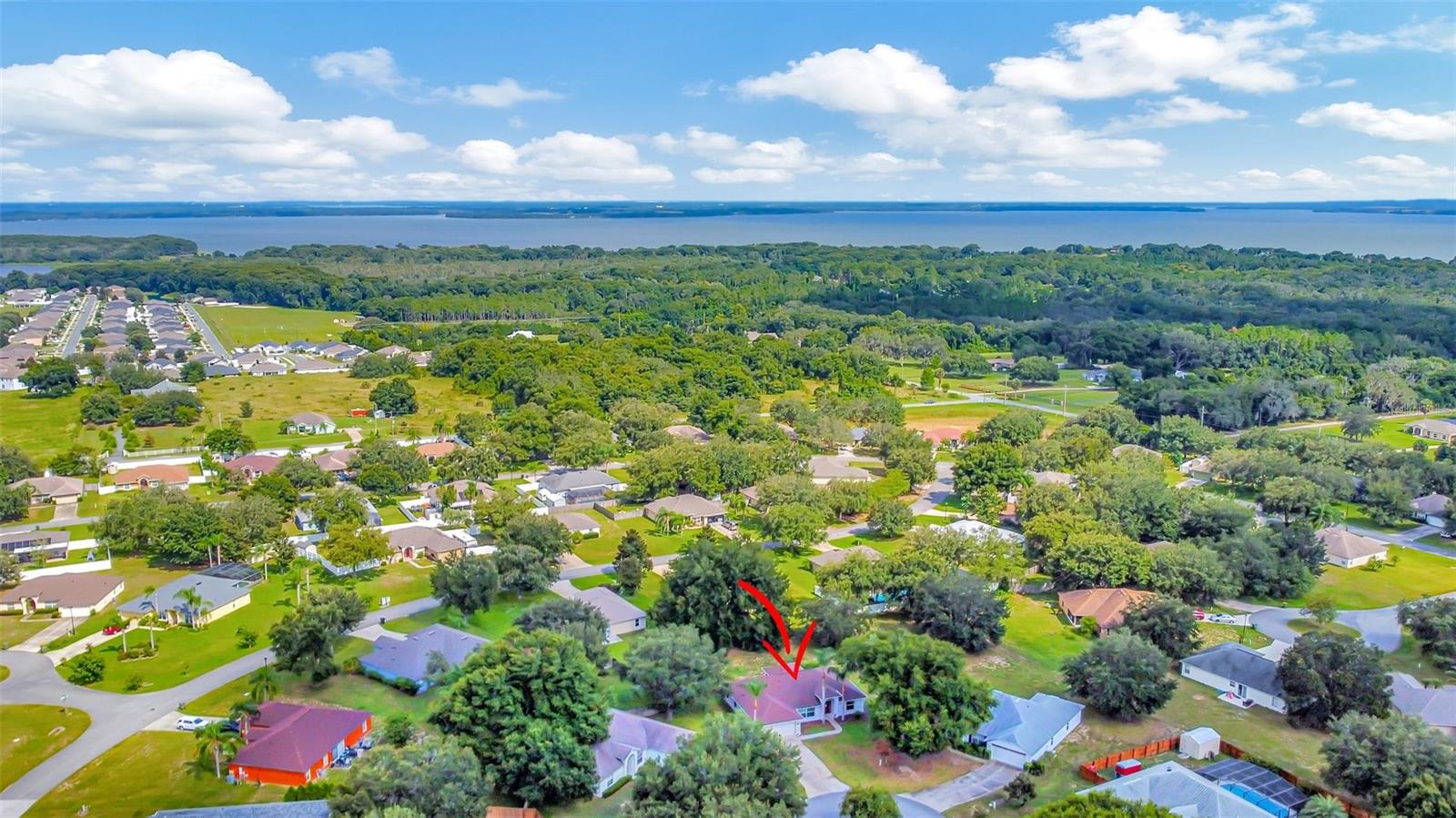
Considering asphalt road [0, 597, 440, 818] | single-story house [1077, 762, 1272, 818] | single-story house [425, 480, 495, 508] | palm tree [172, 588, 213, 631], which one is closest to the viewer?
single-story house [1077, 762, 1272, 818]

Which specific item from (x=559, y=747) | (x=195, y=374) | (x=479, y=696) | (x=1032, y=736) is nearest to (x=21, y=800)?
(x=479, y=696)

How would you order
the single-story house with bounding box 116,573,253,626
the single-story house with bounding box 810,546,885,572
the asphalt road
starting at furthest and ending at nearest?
the single-story house with bounding box 810,546,885,572 → the single-story house with bounding box 116,573,253,626 → the asphalt road

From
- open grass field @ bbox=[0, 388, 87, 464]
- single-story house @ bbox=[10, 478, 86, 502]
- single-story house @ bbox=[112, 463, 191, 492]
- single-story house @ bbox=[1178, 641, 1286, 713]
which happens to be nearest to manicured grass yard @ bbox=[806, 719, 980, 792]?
single-story house @ bbox=[1178, 641, 1286, 713]

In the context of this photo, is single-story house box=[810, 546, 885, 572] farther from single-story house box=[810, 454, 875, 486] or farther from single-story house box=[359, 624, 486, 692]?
single-story house box=[359, 624, 486, 692]

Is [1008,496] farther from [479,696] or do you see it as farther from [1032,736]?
[479,696]

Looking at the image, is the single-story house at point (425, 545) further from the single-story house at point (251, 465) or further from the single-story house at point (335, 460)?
the single-story house at point (251, 465)

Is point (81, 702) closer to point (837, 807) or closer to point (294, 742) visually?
point (294, 742)
